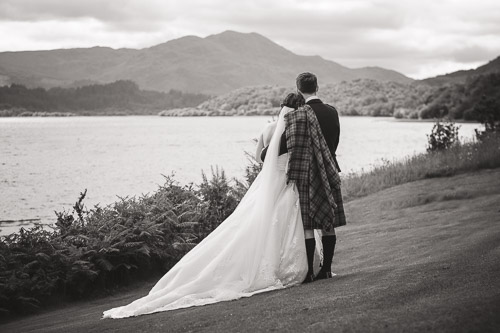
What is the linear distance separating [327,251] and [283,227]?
76 cm

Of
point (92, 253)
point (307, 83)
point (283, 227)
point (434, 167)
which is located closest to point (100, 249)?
point (92, 253)

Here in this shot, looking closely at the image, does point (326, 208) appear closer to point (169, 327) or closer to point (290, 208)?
point (290, 208)

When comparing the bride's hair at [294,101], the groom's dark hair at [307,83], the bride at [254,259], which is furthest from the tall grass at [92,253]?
the groom's dark hair at [307,83]

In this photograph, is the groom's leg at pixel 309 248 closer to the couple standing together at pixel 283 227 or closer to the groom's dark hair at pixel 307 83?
the couple standing together at pixel 283 227

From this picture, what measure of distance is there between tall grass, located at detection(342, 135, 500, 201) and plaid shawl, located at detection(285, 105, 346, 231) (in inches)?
578

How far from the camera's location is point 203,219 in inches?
654

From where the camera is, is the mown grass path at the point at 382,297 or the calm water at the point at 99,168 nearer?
the mown grass path at the point at 382,297

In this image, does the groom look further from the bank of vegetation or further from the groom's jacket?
the bank of vegetation

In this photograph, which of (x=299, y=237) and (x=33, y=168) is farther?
(x=33, y=168)

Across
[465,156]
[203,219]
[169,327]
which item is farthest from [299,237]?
[465,156]

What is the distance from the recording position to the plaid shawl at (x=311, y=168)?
8664mm

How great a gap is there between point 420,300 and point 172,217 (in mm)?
9093

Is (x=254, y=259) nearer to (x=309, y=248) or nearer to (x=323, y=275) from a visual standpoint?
(x=309, y=248)

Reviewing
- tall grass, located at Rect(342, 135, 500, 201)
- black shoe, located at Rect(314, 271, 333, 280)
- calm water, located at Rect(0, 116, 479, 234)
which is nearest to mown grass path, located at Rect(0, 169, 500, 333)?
black shoe, located at Rect(314, 271, 333, 280)
